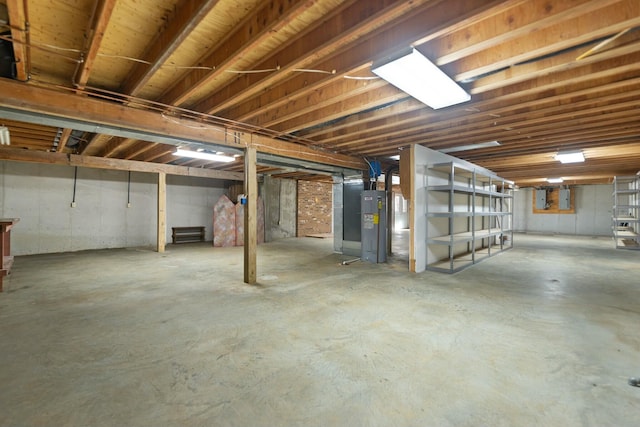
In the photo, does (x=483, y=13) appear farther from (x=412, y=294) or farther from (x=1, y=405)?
(x=1, y=405)

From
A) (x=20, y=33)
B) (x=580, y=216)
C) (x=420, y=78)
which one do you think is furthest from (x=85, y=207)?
(x=580, y=216)

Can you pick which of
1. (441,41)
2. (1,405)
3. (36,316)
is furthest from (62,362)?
(441,41)

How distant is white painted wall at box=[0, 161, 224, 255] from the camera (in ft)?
21.8

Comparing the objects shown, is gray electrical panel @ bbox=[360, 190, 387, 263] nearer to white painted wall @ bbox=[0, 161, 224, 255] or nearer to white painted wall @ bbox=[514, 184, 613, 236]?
white painted wall @ bbox=[0, 161, 224, 255]

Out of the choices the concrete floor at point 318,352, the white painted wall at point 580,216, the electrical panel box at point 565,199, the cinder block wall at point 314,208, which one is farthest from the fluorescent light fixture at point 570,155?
the white painted wall at point 580,216

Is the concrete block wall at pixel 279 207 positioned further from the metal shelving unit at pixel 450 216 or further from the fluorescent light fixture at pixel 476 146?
the fluorescent light fixture at pixel 476 146

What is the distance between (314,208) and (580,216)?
11.9 metres

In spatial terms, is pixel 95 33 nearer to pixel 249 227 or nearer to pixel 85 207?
pixel 249 227

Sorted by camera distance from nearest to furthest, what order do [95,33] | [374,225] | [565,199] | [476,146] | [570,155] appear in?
1. [95,33]
2. [476,146]
3. [570,155]
4. [374,225]
5. [565,199]

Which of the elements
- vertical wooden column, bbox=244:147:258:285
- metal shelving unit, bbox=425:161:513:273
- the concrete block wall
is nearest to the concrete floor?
vertical wooden column, bbox=244:147:258:285

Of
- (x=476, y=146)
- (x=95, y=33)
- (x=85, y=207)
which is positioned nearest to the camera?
(x=95, y=33)

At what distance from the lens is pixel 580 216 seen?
1272 centimetres

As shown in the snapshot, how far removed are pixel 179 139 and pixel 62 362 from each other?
2907 millimetres

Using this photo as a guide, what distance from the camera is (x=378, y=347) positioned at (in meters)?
2.34
